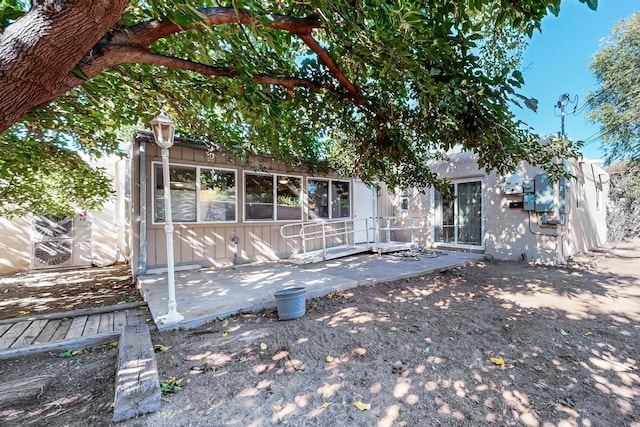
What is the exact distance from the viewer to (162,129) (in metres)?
3.27

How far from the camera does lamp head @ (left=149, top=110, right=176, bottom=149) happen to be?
3215 millimetres

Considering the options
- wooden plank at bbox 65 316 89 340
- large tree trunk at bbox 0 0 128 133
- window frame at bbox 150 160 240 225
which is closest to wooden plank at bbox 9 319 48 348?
wooden plank at bbox 65 316 89 340

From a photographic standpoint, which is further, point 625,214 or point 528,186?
point 625,214

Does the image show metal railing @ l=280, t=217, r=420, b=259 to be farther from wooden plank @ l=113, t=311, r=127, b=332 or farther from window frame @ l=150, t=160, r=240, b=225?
wooden plank @ l=113, t=311, r=127, b=332

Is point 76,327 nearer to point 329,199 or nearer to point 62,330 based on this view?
point 62,330

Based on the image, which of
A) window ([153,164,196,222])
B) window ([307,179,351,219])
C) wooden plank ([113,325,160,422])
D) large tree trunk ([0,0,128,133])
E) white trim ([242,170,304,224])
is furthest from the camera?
window ([307,179,351,219])

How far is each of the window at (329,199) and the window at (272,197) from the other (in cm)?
45

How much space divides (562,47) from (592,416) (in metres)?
11.1

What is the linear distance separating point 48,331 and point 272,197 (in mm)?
4665

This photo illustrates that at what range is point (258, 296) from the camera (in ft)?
12.8

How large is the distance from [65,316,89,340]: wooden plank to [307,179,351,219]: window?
517cm

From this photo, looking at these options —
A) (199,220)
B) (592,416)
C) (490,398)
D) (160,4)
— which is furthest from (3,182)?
(592,416)

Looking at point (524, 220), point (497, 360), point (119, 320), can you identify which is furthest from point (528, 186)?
point (119, 320)

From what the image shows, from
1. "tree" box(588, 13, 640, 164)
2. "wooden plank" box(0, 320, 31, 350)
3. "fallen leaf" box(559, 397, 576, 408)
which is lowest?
"fallen leaf" box(559, 397, 576, 408)
